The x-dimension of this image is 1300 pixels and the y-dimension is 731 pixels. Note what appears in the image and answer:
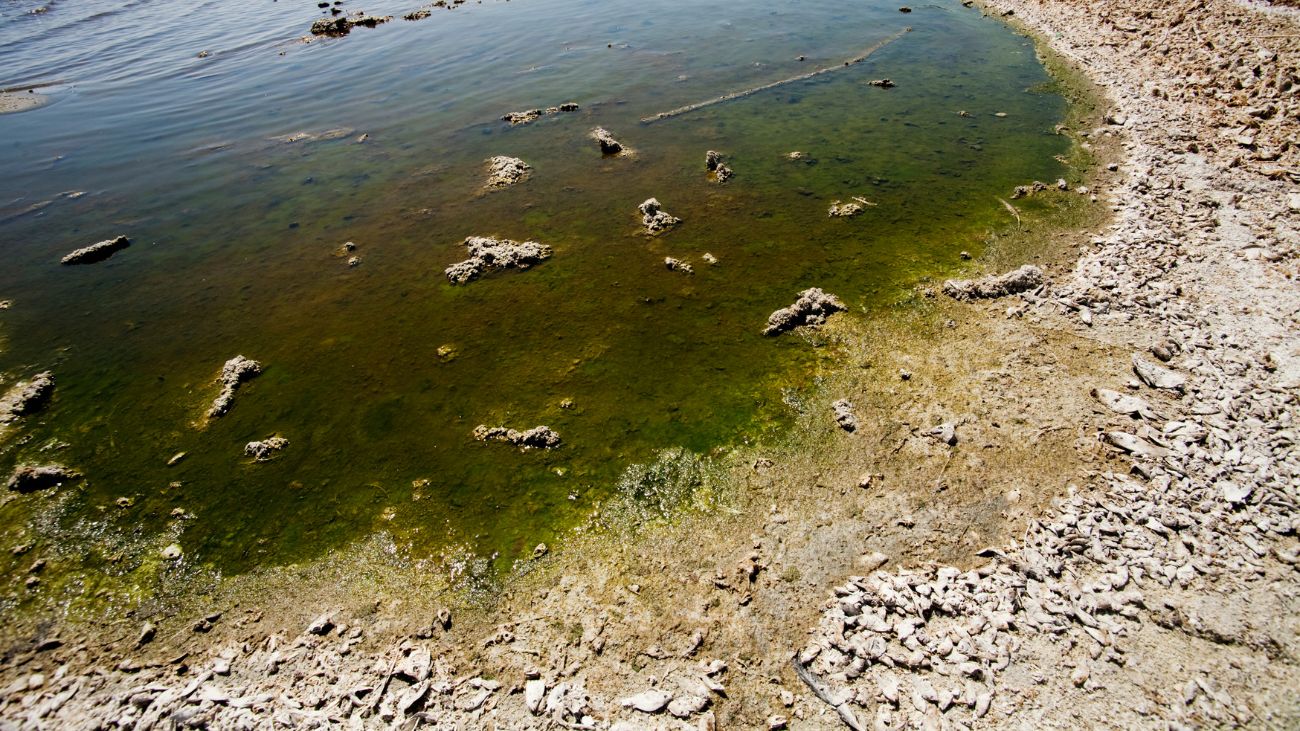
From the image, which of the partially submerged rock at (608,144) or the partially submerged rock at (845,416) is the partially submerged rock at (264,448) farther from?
the partially submerged rock at (608,144)

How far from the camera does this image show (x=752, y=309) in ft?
42.3

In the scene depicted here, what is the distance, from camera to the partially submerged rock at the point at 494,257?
1452 centimetres

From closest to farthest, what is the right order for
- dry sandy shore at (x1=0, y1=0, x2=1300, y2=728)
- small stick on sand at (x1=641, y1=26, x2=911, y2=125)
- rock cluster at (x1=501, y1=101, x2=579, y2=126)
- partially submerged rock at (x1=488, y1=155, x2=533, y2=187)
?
1. dry sandy shore at (x1=0, y1=0, x2=1300, y2=728)
2. partially submerged rock at (x1=488, y1=155, x2=533, y2=187)
3. small stick on sand at (x1=641, y1=26, x2=911, y2=125)
4. rock cluster at (x1=501, y1=101, x2=579, y2=126)

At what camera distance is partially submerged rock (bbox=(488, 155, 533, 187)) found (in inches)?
735

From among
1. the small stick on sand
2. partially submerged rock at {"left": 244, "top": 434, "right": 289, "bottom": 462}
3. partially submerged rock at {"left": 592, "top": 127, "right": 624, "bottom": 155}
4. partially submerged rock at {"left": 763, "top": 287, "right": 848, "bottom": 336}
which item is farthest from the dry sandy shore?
the small stick on sand

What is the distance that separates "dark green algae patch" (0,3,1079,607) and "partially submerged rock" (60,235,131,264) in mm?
511

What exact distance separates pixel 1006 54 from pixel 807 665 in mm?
30600

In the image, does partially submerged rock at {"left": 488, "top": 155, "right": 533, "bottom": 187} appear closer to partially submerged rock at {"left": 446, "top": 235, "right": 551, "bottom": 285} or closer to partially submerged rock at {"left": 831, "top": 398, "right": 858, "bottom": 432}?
partially submerged rock at {"left": 446, "top": 235, "right": 551, "bottom": 285}

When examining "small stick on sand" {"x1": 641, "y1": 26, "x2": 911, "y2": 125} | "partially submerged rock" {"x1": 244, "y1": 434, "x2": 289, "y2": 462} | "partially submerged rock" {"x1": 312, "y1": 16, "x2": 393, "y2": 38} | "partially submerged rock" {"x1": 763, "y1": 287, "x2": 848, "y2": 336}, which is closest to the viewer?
"partially submerged rock" {"x1": 244, "y1": 434, "x2": 289, "y2": 462}

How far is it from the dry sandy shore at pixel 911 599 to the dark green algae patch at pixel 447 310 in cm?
122

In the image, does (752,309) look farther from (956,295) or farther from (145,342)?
(145,342)

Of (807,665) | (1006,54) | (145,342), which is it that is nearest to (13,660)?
(145,342)

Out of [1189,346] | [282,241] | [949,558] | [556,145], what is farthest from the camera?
[556,145]

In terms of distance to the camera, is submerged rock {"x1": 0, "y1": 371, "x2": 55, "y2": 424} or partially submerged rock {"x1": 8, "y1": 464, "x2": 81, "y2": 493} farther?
submerged rock {"x1": 0, "y1": 371, "x2": 55, "y2": 424}
